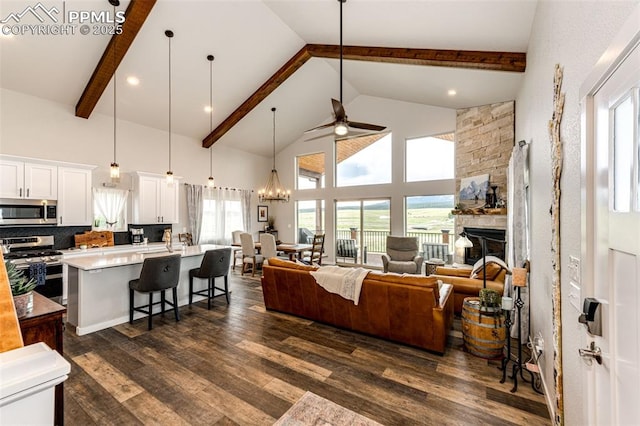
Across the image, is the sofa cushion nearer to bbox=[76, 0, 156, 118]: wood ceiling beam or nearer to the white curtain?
bbox=[76, 0, 156, 118]: wood ceiling beam

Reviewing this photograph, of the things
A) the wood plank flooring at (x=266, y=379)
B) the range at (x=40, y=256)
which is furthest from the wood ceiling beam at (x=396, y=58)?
the range at (x=40, y=256)

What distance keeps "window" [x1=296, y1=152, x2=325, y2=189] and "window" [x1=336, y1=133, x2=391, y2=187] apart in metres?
0.58

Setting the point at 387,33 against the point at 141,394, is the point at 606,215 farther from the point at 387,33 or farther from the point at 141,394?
the point at 387,33

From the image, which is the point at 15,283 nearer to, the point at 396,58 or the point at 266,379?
the point at 266,379

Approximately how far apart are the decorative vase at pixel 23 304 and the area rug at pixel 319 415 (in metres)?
1.67

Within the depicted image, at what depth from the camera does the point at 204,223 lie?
288 inches

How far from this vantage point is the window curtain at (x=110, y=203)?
5328mm

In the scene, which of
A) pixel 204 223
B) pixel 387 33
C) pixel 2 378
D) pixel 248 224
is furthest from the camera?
pixel 248 224

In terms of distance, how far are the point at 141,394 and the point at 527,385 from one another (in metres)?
3.31

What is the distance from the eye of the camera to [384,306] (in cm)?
311

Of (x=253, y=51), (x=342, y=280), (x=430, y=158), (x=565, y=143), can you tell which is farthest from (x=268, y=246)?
(x=565, y=143)

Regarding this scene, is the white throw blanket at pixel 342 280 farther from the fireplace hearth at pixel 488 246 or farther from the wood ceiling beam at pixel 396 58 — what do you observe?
the wood ceiling beam at pixel 396 58

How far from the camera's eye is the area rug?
1867mm

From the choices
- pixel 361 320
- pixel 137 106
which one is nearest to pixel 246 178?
pixel 137 106
